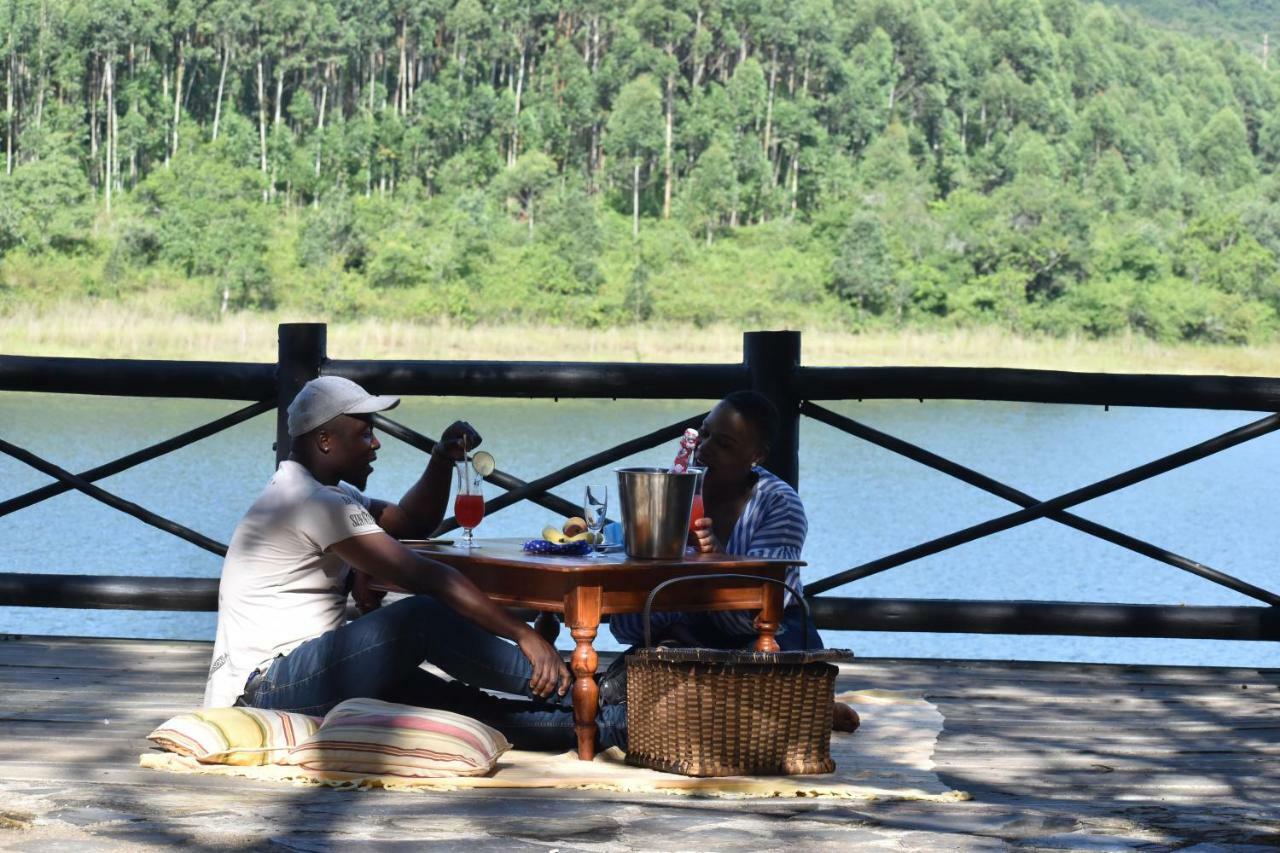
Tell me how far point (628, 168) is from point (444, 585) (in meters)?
58.5

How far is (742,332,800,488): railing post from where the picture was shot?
17.7ft

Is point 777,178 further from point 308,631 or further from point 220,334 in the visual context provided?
point 308,631

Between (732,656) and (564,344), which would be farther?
(564,344)

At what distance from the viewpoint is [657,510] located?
3.91m

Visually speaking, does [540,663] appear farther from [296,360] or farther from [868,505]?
[868,505]

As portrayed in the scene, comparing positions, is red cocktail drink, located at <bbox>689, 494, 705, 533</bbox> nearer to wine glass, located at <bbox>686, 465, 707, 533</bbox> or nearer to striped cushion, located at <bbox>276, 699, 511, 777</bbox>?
wine glass, located at <bbox>686, 465, 707, 533</bbox>

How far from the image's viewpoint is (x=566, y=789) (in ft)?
11.9

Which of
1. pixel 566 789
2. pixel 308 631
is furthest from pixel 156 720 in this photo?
pixel 566 789

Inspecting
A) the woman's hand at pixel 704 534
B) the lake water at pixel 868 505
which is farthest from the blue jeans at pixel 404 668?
the lake water at pixel 868 505

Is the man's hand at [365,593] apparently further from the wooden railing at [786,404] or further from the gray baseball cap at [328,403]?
the wooden railing at [786,404]

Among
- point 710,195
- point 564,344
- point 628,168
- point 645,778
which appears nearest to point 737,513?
point 645,778

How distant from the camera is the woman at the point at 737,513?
13.5 feet

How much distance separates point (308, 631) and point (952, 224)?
176 ft

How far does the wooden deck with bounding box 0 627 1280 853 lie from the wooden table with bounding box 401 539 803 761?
36 centimetres
